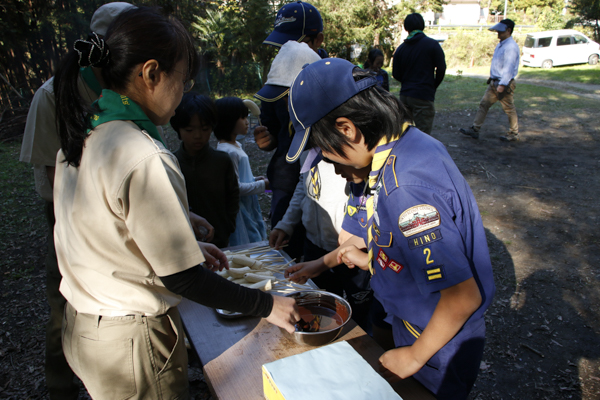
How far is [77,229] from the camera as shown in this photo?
3.96 ft

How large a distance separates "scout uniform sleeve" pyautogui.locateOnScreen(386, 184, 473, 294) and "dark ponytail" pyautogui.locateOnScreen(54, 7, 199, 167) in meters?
0.84

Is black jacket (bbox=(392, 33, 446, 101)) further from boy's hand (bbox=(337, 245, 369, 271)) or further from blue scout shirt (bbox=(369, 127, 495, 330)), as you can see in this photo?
blue scout shirt (bbox=(369, 127, 495, 330))

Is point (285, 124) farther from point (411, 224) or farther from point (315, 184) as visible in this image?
point (411, 224)

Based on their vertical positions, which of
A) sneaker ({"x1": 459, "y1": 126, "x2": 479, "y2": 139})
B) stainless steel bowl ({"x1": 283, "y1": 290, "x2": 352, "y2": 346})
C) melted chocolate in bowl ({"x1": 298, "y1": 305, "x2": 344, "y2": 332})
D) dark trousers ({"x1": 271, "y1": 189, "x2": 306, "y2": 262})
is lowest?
sneaker ({"x1": 459, "y1": 126, "x2": 479, "y2": 139})

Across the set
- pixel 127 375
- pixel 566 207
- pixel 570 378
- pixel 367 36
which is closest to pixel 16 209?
pixel 127 375

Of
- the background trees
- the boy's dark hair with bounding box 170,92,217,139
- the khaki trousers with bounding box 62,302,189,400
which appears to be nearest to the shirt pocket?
the khaki trousers with bounding box 62,302,189,400

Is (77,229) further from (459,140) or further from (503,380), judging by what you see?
(459,140)

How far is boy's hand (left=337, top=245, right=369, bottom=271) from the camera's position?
1781mm

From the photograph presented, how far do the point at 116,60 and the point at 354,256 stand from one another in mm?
1203

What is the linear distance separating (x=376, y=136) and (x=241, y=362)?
3.03 ft

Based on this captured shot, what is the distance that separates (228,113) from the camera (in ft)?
11.0

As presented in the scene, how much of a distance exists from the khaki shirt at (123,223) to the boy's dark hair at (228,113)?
215cm

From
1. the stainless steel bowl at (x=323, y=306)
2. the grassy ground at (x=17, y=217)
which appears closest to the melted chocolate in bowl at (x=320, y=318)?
the stainless steel bowl at (x=323, y=306)

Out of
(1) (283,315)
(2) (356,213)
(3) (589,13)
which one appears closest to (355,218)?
(2) (356,213)
